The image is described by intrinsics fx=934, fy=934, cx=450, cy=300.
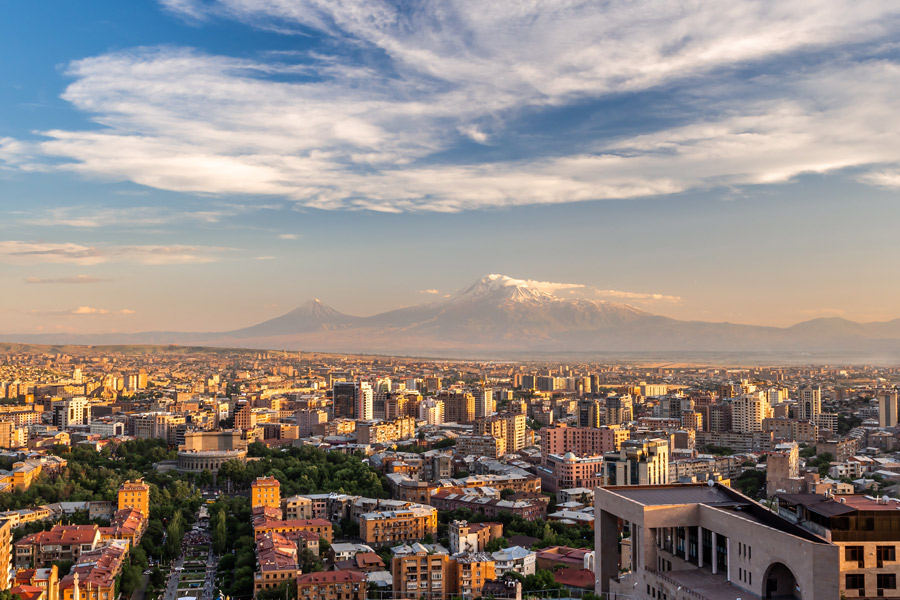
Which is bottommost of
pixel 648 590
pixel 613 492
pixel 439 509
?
pixel 439 509

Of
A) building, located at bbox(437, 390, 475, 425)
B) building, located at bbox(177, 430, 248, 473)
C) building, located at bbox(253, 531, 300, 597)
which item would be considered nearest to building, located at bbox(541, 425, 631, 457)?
building, located at bbox(177, 430, 248, 473)

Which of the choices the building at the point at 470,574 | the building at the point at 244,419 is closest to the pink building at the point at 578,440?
the building at the point at 244,419

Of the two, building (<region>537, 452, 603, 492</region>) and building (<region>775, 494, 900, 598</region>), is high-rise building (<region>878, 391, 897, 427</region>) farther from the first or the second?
building (<region>775, 494, 900, 598</region>)

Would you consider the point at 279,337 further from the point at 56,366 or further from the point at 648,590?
the point at 648,590

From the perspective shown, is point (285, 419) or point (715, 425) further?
point (285, 419)

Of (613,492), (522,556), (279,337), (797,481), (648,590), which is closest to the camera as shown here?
(648,590)

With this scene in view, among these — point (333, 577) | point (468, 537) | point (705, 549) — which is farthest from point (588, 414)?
point (705, 549)

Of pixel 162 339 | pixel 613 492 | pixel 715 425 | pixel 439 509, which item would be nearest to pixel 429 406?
pixel 715 425

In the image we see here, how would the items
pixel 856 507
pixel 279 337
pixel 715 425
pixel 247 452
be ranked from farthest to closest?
1. pixel 279 337
2. pixel 715 425
3. pixel 247 452
4. pixel 856 507

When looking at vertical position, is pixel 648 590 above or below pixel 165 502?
above
